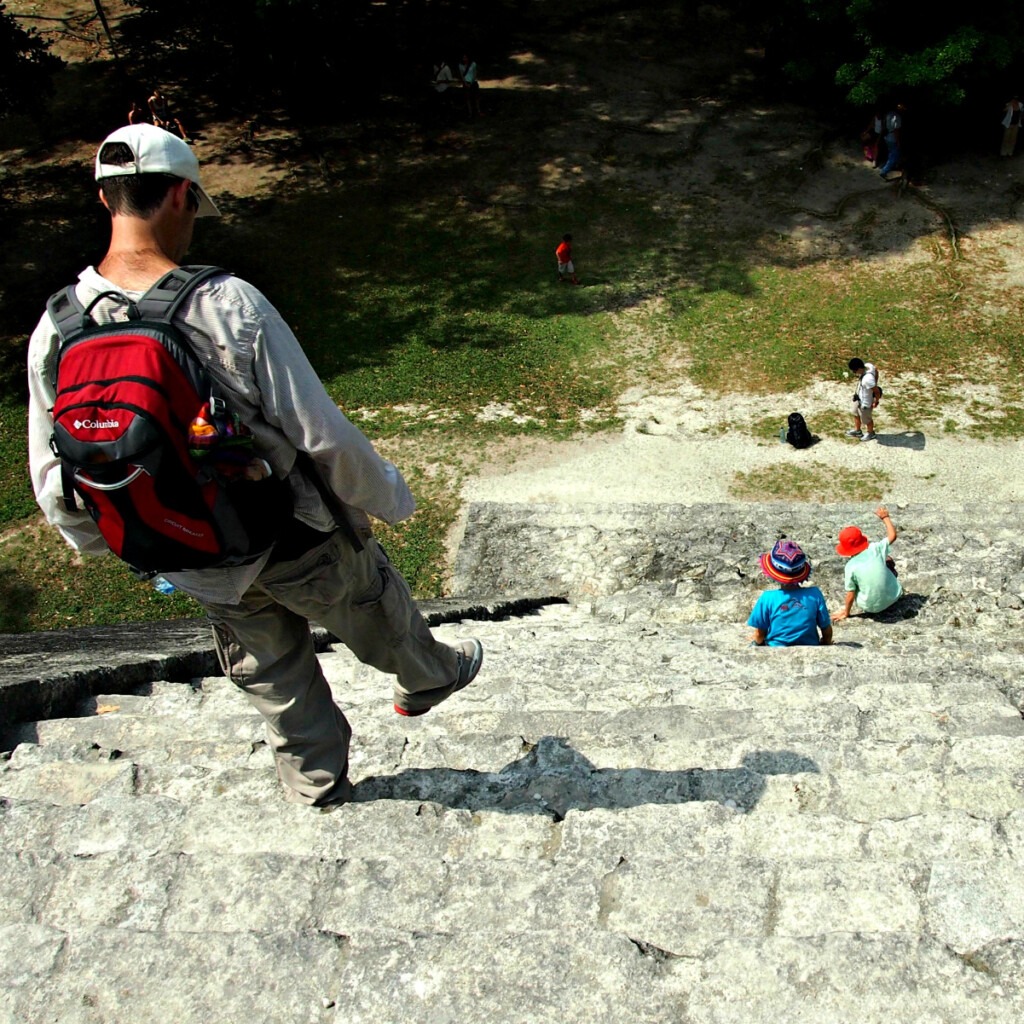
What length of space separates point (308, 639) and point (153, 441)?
3.00 feet

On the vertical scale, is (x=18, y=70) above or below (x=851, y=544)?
above

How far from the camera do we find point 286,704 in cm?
276

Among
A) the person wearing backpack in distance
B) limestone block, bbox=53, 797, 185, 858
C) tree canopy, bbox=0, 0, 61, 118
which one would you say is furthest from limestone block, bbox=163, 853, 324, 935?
tree canopy, bbox=0, 0, 61, 118

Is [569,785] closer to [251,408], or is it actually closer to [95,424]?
[251,408]

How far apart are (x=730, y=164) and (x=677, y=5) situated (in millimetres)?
6196

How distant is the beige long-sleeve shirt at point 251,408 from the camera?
7.44ft

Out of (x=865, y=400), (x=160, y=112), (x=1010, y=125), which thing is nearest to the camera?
(x=865, y=400)

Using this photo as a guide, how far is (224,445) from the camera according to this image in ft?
7.37

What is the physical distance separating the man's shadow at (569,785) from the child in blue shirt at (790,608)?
7.82 feet

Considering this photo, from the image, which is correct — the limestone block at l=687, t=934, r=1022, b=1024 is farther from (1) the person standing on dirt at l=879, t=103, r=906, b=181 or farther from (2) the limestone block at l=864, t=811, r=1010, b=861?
(1) the person standing on dirt at l=879, t=103, r=906, b=181

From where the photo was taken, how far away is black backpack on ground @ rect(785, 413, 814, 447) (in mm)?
9461

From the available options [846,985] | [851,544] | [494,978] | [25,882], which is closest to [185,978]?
[25,882]

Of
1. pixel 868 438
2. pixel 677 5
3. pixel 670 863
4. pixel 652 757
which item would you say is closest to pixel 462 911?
pixel 670 863

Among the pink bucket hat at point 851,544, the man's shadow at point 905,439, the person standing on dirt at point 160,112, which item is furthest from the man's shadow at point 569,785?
the person standing on dirt at point 160,112
